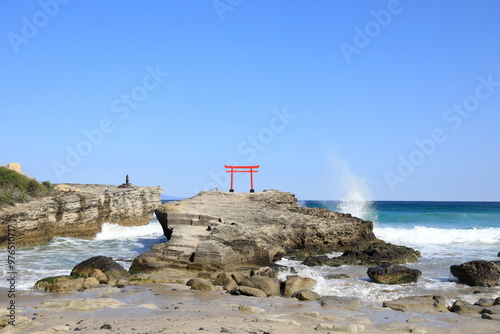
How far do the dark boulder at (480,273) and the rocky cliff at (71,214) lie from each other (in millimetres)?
18634

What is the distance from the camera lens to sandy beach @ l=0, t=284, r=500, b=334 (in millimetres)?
8023

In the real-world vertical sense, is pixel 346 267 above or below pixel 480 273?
below

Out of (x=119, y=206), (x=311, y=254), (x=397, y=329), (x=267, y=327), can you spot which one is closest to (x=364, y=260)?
(x=311, y=254)

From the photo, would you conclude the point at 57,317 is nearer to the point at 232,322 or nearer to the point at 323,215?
the point at 232,322

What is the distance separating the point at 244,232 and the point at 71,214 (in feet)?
45.6

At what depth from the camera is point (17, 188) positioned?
26516 mm

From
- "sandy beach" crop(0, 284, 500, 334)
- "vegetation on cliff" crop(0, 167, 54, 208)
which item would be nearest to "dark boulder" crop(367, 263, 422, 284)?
"sandy beach" crop(0, 284, 500, 334)

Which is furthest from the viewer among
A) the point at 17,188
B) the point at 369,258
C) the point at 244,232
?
the point at 17,188

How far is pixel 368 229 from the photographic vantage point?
2395 centimetres

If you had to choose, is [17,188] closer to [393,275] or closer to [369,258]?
[369,258]

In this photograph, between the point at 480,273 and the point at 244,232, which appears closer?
the point at 480,273

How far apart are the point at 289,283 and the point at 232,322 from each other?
452 centimetres

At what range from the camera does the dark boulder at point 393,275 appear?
1438 cm

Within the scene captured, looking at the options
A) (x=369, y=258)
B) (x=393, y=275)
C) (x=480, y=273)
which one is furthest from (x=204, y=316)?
(x=369, y=258)
